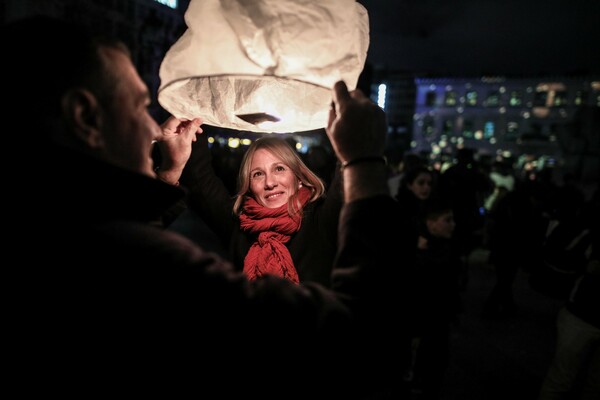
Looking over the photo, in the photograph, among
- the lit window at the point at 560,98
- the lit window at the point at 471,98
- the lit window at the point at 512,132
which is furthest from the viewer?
the lit window at the point at 471,98

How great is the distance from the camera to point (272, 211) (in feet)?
7.89

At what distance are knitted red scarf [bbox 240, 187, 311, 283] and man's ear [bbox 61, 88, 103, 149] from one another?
1410 millimetres

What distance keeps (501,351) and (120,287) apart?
5591 mm

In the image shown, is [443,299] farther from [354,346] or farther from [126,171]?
[126,171]

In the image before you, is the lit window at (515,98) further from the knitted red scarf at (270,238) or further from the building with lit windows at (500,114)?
the knitted red scarf at (270,238)

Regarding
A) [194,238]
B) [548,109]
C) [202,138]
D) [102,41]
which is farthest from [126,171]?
[548,109]

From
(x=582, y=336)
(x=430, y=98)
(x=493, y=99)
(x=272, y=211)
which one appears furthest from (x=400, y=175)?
(x=430, y=98)

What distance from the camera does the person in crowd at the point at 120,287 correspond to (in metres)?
0.79

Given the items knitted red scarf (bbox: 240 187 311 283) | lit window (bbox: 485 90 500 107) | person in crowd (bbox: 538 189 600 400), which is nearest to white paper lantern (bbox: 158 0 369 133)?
knitted red scarf (bbox: 240 187 311 283)

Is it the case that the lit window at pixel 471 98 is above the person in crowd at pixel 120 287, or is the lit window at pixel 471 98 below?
above

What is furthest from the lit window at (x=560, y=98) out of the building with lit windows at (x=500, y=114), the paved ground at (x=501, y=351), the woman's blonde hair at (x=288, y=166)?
the woman's blonde hair at (x=288, y=166)

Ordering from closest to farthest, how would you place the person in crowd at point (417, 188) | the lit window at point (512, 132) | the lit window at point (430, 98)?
the person in crowd at point (417, 188) < the lit window at point (512, 132) < the lit window at point (430, 98)

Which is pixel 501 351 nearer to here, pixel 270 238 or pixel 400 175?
pixel 400 175

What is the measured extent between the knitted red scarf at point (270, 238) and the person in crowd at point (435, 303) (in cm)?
166
